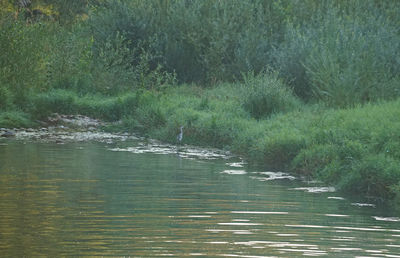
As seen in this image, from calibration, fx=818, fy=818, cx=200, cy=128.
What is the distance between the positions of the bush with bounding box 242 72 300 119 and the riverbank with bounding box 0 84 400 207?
13.4 inches

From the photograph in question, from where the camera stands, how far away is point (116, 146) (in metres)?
20.1

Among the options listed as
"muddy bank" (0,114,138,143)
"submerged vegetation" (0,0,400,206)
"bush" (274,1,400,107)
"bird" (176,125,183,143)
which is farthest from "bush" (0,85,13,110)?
"bush" (274,1,400,107)

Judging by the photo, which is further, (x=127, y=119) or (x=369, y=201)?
(x=127, y=119)

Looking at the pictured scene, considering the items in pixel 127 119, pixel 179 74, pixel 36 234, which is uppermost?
pixel 179 74

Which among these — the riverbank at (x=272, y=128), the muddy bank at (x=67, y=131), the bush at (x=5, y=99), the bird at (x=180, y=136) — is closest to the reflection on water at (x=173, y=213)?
the riverbank at (x=272, y=128)

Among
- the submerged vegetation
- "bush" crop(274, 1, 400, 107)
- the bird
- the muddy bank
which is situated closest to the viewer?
the submerged vegetation

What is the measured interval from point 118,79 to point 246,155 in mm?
9911

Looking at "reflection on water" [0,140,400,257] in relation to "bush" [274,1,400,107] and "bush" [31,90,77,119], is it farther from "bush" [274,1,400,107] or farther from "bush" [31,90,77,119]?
"bush" [31,90,77,119]

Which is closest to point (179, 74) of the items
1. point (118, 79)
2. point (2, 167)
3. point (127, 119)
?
point (118, 79)

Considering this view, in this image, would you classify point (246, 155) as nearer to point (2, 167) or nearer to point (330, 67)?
point (330, 67)

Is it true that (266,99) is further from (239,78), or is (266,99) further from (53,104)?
(239,78)

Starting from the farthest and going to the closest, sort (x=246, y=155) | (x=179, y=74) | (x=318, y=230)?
(x=179, y=74) → (x=246, y=155) → (x=318, y=230)

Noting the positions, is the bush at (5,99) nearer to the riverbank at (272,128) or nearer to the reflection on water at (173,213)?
the riverbank at (272,128)

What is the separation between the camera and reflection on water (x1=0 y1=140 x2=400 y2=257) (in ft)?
31.0
